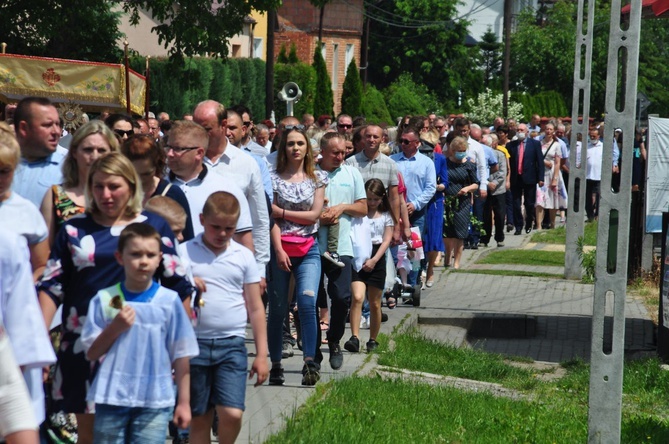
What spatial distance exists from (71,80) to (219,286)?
11.2 metres

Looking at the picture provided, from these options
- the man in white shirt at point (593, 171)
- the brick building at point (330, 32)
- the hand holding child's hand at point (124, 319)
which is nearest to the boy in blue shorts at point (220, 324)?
the hand holding child's hand at point (124, 319)

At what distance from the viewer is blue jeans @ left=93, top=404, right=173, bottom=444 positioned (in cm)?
513

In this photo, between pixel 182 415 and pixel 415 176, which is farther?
pixel 415 176

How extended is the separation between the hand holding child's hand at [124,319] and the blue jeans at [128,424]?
33 cm

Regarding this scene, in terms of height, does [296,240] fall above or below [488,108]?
below

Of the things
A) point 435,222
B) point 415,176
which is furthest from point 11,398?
point 435,222

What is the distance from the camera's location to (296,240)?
8875 mm

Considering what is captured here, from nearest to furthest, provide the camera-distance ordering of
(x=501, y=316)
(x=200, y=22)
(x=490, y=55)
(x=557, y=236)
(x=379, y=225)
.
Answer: (x=379, y=225) → (x=501, y=316) → (x=200, y=22) → (x=557, y=236) → (x=490, y=55)

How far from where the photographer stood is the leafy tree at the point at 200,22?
20.8 metres

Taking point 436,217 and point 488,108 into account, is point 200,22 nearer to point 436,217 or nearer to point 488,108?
point 436,217

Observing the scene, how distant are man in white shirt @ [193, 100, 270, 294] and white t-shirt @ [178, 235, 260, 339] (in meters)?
1.66

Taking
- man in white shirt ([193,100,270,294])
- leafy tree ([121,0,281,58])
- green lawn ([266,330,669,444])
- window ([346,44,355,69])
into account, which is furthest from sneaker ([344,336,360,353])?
window ([346,44,355,69])

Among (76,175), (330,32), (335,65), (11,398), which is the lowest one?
(11,398)

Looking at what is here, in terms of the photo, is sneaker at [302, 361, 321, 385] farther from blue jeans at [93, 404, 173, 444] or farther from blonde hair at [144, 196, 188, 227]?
blue jeans at [93, 404, 173, 444]
